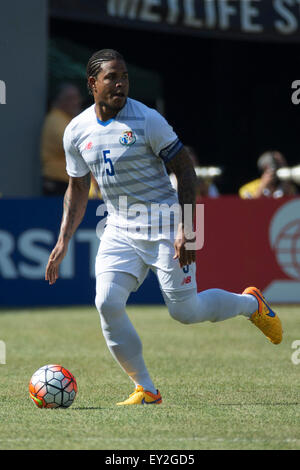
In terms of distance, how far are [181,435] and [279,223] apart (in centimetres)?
862

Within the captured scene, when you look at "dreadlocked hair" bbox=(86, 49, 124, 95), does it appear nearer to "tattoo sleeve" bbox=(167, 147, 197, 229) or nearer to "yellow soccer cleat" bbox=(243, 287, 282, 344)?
"tattoo sleeve" bbox=(167, 147, 197, 229)

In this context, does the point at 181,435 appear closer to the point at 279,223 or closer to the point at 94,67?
the point at 94,67

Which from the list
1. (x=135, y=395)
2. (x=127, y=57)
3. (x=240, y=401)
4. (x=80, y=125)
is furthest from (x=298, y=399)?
(x=127, y=57)

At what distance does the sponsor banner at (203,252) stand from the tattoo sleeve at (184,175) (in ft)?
23.4

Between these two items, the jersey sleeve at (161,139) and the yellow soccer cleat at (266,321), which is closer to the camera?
the jersey sleeve at (161,139)

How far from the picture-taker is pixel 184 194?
6430mm

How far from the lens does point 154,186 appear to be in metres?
6.73

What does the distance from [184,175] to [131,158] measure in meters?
0.38

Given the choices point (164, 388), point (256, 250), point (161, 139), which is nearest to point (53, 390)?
point (164, 388)

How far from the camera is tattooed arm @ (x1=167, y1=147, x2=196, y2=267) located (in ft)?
21.0

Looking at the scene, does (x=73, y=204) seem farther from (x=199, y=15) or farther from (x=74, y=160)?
(x=199, y=15)

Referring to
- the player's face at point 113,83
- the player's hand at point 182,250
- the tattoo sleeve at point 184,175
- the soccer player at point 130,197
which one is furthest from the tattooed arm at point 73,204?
the player's hand at point 182,250

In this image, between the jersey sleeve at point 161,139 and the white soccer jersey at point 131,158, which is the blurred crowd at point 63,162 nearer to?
the white soccer jersey at point 131,158

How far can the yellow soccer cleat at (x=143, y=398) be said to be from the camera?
6.70 meters
